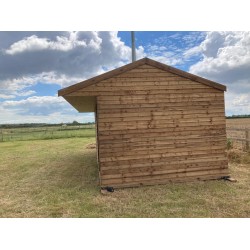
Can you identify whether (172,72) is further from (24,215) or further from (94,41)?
(94,41)

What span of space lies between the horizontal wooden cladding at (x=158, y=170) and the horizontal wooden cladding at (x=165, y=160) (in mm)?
114

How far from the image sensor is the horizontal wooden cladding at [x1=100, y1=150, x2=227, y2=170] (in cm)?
792

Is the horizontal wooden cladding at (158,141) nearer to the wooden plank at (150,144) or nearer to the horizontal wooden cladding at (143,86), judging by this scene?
the wooden plank at (150,144)

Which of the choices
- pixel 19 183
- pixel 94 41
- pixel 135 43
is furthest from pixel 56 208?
pixel 94 41

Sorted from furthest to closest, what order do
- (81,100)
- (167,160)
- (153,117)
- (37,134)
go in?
(37,134) → (81,100) → (167,160) → (153,117)

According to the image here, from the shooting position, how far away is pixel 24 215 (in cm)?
619

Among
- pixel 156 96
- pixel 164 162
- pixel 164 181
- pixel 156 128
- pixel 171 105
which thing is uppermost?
pixel 156 96

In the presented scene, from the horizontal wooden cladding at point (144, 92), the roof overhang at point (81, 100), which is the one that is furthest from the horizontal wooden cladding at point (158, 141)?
the roof overhang at point (81, 100)

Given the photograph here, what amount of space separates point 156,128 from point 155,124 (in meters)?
0.12

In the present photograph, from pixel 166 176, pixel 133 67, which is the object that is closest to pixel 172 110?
pixel 133 67

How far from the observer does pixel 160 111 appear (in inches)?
322

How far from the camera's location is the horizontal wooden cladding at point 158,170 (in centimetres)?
790

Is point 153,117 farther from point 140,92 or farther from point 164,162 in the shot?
point 164,162

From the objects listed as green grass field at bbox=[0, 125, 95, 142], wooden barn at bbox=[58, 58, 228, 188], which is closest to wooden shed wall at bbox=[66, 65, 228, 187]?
wooden barn at bbox=[58, 58, 228, 188]
